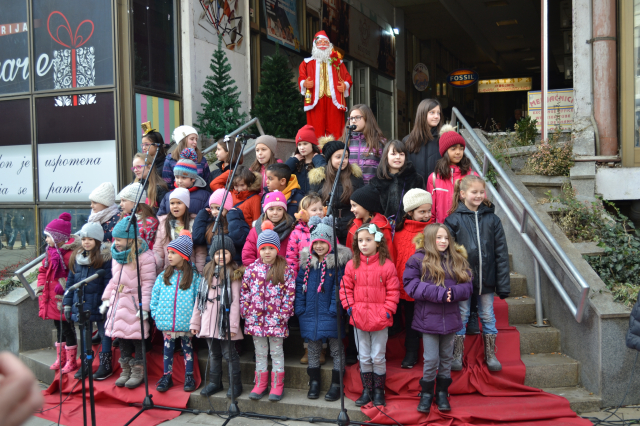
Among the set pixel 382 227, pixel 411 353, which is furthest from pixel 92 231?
pixel 411 353

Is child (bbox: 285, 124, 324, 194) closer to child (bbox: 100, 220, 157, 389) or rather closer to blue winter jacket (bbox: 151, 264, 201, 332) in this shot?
blue winter jacket (bbox: 151, 264, 201, 332)

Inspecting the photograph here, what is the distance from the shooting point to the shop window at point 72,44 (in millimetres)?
8711

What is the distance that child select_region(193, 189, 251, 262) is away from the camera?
5609 millimetres

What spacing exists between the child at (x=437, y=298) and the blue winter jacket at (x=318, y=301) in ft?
2.27

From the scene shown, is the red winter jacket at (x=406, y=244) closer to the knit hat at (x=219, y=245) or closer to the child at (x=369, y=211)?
the child at (x=369, y=211)

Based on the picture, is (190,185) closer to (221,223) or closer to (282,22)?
(221,223)

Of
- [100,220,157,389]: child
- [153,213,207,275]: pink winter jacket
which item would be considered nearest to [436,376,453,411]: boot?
[153,213,207,275]: pink winter jacket

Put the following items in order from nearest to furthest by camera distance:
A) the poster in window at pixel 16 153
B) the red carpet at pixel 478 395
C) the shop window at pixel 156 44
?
1. the red carpet at pixel 478 395
2. the shop window at pixel 156 44
3. the poster in window at pixel 16 153

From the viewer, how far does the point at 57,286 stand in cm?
602

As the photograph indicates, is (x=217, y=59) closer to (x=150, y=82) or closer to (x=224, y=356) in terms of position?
(x=150, y=82)

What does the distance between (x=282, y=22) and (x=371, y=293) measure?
30.0 ft

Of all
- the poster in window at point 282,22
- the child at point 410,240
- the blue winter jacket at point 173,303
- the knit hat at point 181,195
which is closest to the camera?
the child at point 410,240

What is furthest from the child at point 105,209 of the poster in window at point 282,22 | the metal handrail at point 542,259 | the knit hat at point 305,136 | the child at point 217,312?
the poster in window at point 282,22

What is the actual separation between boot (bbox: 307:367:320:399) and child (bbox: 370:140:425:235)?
5.39ft
